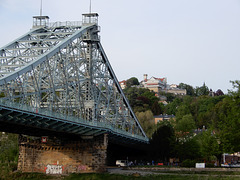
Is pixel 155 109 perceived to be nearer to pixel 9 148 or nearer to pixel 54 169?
pixel 9 148

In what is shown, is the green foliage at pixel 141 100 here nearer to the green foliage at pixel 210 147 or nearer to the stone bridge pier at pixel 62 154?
the green foliage at pixel 210 147

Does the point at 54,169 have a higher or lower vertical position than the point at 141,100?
lower

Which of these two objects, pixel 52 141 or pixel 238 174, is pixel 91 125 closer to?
pixel 52 141

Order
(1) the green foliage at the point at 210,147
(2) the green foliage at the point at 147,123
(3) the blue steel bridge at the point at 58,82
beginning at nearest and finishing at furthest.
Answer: (3) the blue steel bridge at the point at 58,82, (1) the green foliage at the point at 210,147, (2) the green foliage at the point at 147,123

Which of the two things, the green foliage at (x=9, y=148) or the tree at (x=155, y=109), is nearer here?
the green foliage at (x=9, y=148)

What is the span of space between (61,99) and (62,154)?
28.6 ft

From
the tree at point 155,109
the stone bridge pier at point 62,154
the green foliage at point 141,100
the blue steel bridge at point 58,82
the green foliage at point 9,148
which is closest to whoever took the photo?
the blue steel bridge at point 58,82

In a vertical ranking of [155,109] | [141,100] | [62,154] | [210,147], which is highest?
[141,100]

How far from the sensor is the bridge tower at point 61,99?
5278cm

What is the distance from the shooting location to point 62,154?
212 feet

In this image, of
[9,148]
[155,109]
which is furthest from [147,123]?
[155,109]

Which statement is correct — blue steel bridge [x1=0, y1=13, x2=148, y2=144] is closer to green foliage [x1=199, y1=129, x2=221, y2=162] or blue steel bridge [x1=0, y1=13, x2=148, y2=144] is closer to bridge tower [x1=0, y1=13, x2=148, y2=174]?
bridge tower [x1=0, y1=13, x2=148, y2=174]

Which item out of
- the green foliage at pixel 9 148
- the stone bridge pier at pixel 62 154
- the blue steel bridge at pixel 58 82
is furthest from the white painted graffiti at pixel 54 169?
the green foliage at pixel 9 148

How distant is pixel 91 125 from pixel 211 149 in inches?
979
